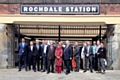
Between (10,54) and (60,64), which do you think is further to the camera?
(10,54)

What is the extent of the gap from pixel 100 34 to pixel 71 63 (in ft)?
10.7

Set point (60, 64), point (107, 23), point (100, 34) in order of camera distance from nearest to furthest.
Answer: point (60, 64) < point (107, 23) < point (100, 34)

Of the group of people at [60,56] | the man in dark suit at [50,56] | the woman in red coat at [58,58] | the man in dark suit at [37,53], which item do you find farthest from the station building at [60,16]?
the woman in red coat at [58,58]

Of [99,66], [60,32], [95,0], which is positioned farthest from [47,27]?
[99,66]

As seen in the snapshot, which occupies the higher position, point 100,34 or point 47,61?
point 100,34

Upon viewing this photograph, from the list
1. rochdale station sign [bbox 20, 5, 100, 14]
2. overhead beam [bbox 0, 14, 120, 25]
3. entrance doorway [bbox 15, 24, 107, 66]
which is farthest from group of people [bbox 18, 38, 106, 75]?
entrance doorway [bbox 15, 24, 107, 66]

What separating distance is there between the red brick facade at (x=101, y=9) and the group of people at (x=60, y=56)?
220 cm

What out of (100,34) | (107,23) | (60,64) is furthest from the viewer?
(100,34)

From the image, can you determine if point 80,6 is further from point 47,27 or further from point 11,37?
point 11,37

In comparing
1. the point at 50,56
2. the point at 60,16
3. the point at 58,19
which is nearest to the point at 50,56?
the point at 50,56

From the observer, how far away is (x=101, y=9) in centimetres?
1756

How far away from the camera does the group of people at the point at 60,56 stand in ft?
51.4

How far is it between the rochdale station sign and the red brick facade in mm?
283

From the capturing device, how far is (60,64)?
52.0ft
